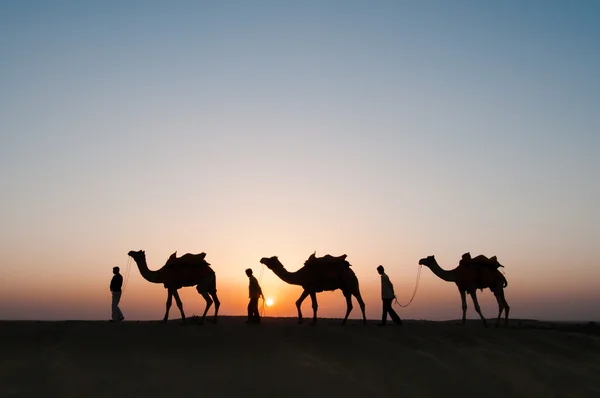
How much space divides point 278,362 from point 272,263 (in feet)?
23.0

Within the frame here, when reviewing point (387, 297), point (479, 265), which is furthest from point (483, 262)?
point (387, 297)

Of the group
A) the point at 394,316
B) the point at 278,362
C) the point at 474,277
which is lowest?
the point at 278,362

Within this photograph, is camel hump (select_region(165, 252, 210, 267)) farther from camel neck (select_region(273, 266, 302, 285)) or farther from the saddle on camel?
the saddle on camel

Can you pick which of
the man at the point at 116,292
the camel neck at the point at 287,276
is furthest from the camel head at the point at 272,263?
the man at the point at 116,292

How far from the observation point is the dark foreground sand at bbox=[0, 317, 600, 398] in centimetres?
1216

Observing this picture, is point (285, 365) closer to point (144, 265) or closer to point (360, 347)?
point (360, 347)

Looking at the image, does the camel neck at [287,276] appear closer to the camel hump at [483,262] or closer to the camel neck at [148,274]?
the camel neck at [148,274]

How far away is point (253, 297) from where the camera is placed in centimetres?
1928

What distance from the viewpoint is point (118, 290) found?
18984 millimetres

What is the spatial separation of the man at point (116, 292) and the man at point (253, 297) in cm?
385

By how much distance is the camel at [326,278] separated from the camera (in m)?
19.5

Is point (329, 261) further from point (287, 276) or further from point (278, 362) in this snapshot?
point (278, 362)

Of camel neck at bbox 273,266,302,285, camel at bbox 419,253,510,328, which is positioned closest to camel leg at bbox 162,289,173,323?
camel neck at bbox 273,266,302,285

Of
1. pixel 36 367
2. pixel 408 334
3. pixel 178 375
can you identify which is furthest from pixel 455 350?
pixel 36 367
